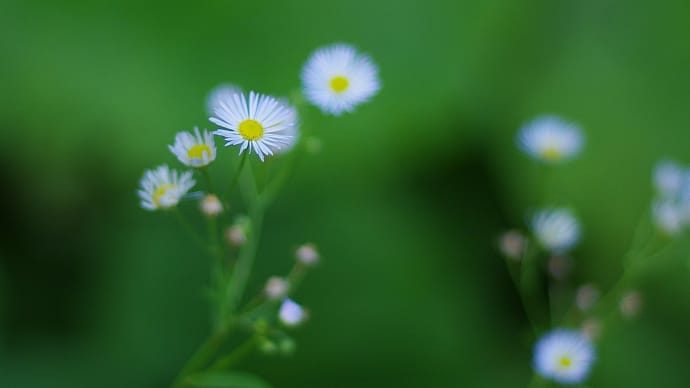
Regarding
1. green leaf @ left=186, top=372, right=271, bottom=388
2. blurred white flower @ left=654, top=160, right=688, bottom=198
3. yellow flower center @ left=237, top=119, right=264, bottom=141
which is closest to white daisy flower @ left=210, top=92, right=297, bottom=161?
yellow flower center @ left=237, top=119, right=264, bottom=141

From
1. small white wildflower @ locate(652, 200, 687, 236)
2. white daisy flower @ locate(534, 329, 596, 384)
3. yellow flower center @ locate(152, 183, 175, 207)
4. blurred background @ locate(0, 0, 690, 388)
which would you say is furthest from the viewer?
blurred background @ locate(0, 0, 690, 388)

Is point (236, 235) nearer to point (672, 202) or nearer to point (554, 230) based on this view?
point (554, 230)

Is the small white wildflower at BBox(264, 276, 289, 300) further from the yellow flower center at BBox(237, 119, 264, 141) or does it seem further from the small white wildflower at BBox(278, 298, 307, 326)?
the yellow flower center at BBox(237, 119, 264, 141)

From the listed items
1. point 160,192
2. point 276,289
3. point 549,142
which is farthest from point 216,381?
point 549,142

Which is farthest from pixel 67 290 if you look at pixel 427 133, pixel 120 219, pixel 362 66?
pixel 362 66

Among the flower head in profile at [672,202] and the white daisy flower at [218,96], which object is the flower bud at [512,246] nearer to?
the flower head in profile at [672,202]

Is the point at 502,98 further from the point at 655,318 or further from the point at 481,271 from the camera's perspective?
the point at 655,318

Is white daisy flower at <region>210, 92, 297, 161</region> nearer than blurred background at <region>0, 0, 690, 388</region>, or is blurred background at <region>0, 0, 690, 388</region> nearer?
white daisy flower at <region>210, 92, 297, 161</region>
